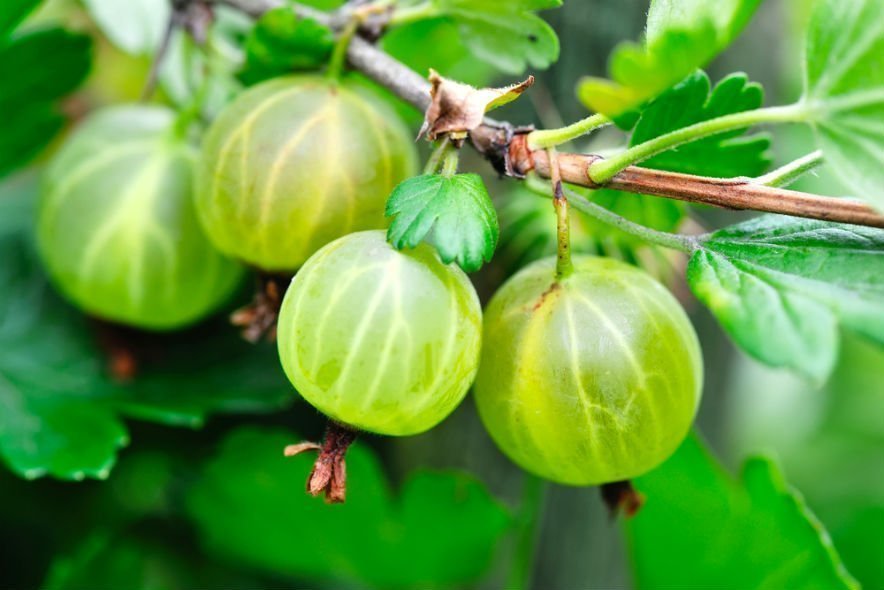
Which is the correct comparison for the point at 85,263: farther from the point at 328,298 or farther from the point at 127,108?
the point at 328,298

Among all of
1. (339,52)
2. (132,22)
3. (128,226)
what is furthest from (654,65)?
(132,22)

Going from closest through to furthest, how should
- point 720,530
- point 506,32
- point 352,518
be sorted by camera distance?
point 506,32 → point 720,530 → point 352,518

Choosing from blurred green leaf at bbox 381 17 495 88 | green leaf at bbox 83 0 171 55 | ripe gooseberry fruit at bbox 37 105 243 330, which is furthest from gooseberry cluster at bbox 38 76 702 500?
green leaf at bbox 83 0 171 55

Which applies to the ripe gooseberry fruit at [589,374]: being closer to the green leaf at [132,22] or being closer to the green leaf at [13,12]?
the green leaf at [13,12]

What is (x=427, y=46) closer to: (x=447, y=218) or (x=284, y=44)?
(x=284, y=44)

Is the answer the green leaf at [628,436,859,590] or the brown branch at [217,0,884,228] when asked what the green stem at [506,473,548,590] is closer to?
the green leaf at [628,436,859,590]

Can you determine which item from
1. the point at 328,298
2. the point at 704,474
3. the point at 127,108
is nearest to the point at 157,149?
the point at 127,108
